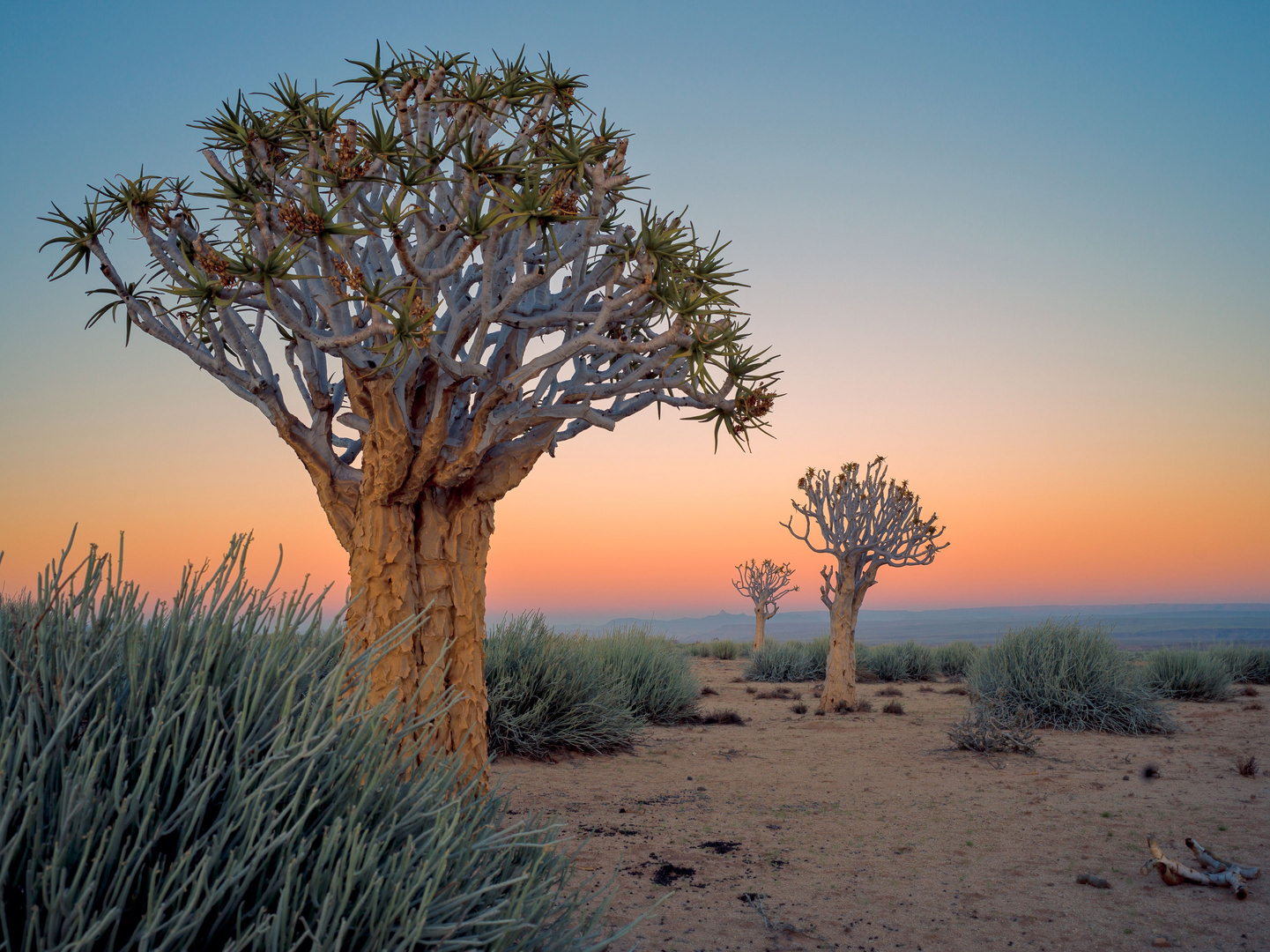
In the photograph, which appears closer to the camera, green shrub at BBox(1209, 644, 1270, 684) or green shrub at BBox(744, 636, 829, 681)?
green shrub at BBox(1209, 644, 1270, 684)

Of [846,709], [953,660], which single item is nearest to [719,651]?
→ [953,660]

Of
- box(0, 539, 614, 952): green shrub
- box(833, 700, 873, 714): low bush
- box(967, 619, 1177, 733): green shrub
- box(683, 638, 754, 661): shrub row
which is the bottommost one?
box(683, 638, 754, 661): shrub row

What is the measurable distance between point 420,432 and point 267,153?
2.25 m

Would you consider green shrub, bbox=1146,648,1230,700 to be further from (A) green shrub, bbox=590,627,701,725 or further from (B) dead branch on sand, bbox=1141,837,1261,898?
(B) dead branch on sand, bbox=1141,837,1261,898

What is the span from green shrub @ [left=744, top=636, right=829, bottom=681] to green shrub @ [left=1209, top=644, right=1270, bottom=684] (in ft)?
31.0

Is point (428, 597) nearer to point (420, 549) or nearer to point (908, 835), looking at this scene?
point (420, 549)

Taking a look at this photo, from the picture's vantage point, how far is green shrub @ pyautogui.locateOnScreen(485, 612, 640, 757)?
9125 mm

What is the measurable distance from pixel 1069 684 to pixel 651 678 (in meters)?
6.41

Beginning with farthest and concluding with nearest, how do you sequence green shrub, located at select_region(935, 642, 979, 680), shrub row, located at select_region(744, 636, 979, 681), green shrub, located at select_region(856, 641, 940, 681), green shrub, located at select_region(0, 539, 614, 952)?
green shrub, located at select_region(935, 642, 979, 680) < green shrub, located at select_region(856, 641, 940, 681) < shrub row, located at select_region(744, 636, 979, 681) < green shrub, located at select_region(0, 539, 614, 952)

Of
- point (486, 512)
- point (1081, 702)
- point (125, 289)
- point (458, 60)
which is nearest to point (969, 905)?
point (486, 512)

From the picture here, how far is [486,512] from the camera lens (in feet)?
17.2

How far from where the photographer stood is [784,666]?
70.6ft

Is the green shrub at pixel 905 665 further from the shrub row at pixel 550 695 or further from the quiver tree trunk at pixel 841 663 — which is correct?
the shrub row at pixel 550 695

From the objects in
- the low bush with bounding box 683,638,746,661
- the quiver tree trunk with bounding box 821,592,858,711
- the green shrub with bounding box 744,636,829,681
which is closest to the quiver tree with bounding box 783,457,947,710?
the quiver tree trunk with bounding box 821,592,858,711
